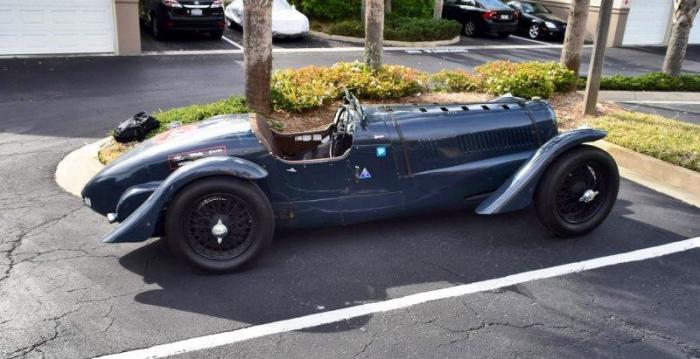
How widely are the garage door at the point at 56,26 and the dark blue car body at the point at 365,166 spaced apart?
11622 millimetres

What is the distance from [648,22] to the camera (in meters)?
22.5

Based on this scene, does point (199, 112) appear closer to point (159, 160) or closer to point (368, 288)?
point (159, 160)

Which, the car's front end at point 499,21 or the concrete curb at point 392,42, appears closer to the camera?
the concrete curb at point 392,42

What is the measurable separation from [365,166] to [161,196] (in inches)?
66.3

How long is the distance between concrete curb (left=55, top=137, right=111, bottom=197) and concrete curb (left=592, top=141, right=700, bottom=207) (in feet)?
21.0

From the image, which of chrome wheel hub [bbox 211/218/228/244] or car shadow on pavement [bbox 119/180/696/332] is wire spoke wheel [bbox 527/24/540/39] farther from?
chrome wheel hub [bbox 211/218/228/244]

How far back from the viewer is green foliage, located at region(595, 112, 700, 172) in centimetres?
732

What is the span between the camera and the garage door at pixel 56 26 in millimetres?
14698

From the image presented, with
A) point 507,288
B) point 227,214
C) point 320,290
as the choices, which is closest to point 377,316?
point 320,290

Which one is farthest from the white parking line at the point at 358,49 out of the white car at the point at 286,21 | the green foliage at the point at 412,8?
the green foliage at the point at 412,8

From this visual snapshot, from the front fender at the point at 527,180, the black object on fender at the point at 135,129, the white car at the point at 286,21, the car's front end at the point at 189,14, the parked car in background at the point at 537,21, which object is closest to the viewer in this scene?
the front fender at the point at 527,180

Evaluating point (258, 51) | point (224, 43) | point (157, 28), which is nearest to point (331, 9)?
point (224, 43)

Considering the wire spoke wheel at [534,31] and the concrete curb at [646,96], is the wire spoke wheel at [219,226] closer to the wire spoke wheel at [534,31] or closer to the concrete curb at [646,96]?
the concrete curb at [646,96]

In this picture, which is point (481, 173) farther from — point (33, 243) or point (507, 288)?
point (33, 243)
